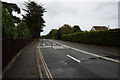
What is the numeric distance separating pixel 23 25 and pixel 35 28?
14.4 meters

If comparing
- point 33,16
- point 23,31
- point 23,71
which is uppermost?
point 33,16

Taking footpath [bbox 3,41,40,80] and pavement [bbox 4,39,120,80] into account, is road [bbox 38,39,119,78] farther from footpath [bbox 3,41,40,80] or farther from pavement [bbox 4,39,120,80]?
footpath [bbox 3,41,40,80]

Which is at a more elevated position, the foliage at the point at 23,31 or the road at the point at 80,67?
the foliage at the point at 23,31

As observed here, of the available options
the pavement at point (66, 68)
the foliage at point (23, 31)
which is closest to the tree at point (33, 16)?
the foliage at point (23, 31)

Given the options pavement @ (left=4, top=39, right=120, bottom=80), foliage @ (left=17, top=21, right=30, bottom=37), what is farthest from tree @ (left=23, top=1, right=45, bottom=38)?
pavement @ (left=4, top=39, right=120, bottom=80)

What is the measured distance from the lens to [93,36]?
16781 mm

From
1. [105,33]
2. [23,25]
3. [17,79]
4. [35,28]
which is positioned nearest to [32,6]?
[35,28]

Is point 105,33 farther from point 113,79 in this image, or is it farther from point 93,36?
point 113,79

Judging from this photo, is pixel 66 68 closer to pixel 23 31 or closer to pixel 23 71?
pixel 23 71

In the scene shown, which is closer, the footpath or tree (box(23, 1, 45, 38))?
the footpath

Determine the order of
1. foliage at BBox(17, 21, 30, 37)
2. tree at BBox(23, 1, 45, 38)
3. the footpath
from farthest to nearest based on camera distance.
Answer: tree at BBox(23, 1, 45, 38) → foliage at BBox(17, 21, 30, 37) → the footpath

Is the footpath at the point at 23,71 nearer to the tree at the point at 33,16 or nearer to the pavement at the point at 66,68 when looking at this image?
the pavement at the point at 66,68

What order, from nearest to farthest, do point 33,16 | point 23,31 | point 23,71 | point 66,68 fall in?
point 23,71, point 66,68, point 23,31, point 33,16

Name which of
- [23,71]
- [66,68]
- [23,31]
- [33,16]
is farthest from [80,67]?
[33,16]
